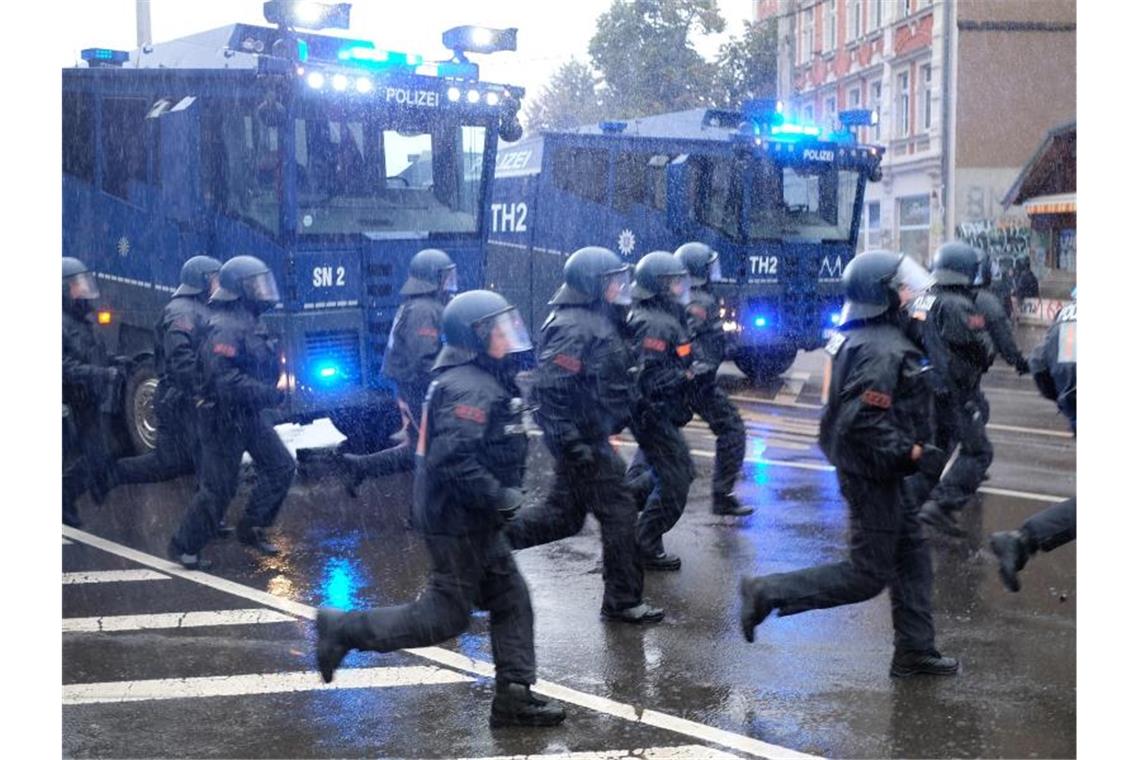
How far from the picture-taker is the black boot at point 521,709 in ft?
18.5

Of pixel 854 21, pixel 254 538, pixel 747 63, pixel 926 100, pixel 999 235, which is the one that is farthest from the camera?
pixel 926 100

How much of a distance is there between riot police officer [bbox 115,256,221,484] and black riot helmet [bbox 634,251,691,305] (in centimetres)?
249

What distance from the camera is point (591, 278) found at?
23.3 feet

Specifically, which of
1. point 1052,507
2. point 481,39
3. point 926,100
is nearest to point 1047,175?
point 926,100

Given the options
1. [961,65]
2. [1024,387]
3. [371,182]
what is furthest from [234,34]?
[961,65]

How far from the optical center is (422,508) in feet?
18.9

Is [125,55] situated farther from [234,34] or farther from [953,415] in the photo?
[953,415]

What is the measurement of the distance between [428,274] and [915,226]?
14009 mm

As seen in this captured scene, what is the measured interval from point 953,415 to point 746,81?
16.7 meters

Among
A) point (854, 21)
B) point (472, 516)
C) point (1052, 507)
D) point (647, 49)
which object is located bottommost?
point (1052, 507)

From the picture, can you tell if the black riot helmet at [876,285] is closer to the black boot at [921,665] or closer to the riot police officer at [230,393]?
the black boot at [921,665]

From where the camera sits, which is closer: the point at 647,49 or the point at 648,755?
the point at 648,755

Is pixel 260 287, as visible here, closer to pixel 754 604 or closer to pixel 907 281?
pixel 754 604

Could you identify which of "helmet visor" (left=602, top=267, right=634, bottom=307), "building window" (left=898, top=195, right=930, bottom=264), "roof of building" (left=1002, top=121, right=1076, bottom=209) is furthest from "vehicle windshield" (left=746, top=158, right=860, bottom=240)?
"helmet visor" (left=602, top=267, right=634, bottom=307)
